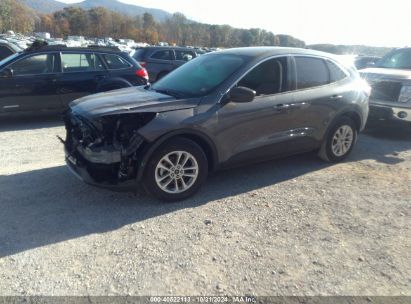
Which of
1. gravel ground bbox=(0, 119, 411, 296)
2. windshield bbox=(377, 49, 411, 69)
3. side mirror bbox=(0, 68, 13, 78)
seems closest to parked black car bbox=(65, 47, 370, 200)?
gravel ground bbox=(0, 119, 411, 296)

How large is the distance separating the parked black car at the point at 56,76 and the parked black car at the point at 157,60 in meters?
4.80

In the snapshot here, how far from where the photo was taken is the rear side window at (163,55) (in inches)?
560

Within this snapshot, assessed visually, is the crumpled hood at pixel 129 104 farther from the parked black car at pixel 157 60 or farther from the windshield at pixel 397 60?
the parked black car at pixel 157 60

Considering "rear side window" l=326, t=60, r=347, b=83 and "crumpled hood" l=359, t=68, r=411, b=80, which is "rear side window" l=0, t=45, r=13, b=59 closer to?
"rear side window" l=326, t=60, r=347, b=83

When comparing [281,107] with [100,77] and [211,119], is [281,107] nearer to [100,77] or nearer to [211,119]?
[211,119]

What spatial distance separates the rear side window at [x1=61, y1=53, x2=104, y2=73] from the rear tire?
17.8 feet

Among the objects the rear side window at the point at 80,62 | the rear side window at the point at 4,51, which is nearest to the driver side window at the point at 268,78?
the rear side window at the point at 80,62

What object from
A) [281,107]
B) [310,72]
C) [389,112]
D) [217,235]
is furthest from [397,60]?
[217,235]

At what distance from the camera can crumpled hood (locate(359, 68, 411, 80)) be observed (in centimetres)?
794

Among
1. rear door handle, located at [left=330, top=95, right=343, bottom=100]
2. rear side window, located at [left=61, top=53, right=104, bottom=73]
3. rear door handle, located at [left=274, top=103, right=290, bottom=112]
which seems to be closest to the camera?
rear door handle, located at [left=274, top=103, right=290, bottom=112]

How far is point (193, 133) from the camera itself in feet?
14.3

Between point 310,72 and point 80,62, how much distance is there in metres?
5.34

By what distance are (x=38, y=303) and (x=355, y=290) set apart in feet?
7.78

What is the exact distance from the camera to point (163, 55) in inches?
567
